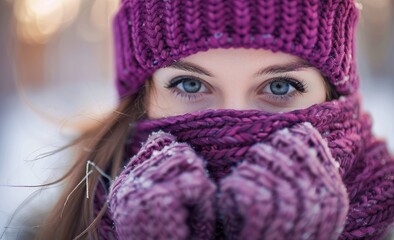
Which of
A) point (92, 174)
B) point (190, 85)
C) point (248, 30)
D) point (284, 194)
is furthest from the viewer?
point (92, 174)

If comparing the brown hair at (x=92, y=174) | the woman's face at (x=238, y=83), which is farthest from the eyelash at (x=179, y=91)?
the brown hair at (x=92, y=174)

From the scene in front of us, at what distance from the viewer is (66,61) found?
3.61 metres

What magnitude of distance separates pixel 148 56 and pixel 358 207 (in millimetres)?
596

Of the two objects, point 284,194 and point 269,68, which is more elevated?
point 269,68

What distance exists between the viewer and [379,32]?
3170 millimetres

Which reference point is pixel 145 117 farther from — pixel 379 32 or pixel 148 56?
pixel 379 32

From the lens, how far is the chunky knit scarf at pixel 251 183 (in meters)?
0.79

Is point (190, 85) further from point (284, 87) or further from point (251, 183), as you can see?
point (251, 183)

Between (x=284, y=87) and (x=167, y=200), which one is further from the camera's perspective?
(x=284, y=87)

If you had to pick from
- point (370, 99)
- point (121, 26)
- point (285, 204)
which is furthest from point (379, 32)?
point (285, 204)

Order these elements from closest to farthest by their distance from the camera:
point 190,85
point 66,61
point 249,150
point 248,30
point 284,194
Result: 1. point 284,194
2. point 249,150
3. point 248,30
4. point 190,85
5. point 66,61

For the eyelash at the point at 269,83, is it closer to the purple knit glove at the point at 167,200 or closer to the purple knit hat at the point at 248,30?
the purple knit hat at the point at 248,30

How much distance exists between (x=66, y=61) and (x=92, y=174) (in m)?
2.53

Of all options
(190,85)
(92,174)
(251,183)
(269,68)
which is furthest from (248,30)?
(92,174)
